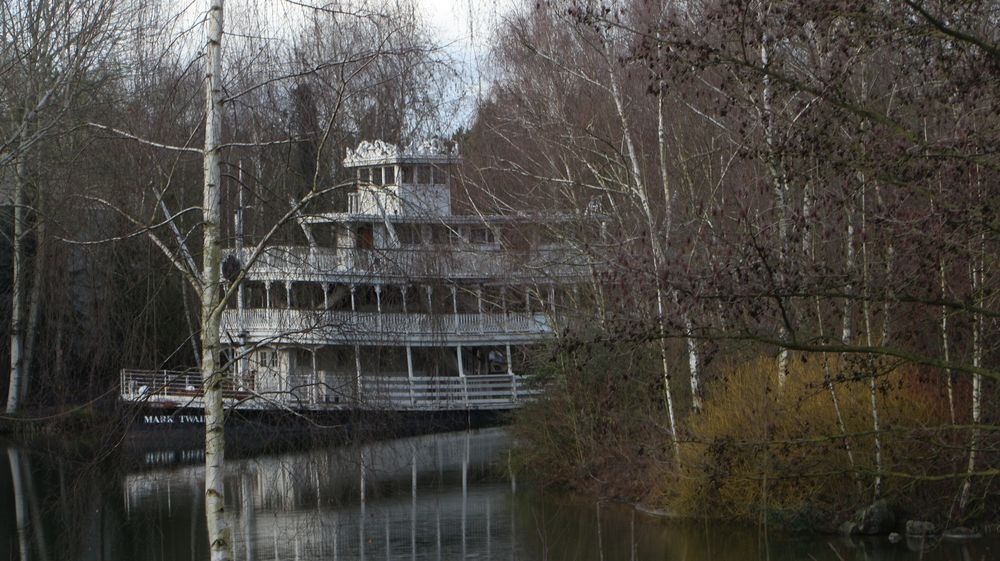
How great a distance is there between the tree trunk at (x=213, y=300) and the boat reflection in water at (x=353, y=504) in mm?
375

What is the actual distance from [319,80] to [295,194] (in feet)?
2.55

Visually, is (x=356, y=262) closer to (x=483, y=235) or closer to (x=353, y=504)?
(x=353, y=504)

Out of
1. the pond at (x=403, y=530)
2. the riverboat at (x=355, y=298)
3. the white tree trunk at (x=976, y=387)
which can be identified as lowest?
the pond at (x=403, y=530)

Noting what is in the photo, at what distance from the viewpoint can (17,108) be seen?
407 inches

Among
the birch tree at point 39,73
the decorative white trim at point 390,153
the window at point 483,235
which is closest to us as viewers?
the decorative white trim at point 390,153

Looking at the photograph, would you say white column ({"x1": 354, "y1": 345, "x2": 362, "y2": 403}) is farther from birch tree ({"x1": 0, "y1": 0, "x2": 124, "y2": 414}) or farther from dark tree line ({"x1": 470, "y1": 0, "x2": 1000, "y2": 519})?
birch tree ({"x1": 0, "y1": 0, "x2": 124, "y2": 414})

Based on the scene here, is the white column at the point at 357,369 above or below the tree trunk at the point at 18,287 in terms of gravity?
below

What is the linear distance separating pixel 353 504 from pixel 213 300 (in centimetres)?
275

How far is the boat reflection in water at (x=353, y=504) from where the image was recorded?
744 centimetres

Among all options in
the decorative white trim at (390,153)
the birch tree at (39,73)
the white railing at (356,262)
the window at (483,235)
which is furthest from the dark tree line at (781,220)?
the birch tree at (39,73)

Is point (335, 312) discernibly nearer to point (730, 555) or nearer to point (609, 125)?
point (730, 555)

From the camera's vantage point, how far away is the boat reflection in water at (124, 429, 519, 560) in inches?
293

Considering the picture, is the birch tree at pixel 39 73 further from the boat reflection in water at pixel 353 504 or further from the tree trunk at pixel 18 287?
the boat reflection in water at pixel 353 504

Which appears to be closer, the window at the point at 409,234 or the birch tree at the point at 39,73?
the window at the point at 409,234
